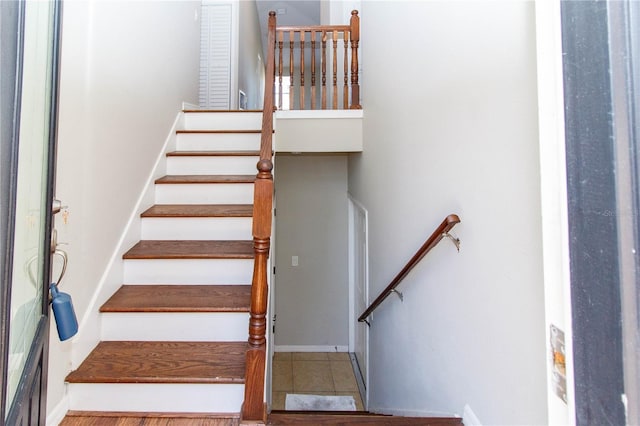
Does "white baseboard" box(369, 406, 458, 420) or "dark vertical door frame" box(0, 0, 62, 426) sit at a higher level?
"dark vertical door frame" box(0, 0, 62, 426)

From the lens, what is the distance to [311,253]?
4.37m

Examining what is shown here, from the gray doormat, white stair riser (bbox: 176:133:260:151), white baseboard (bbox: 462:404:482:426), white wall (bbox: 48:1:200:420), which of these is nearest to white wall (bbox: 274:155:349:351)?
the gray doormat

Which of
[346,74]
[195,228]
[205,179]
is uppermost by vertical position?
[346,74]

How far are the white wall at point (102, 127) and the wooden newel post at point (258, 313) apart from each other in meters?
0.76

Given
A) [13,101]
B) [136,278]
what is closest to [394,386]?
[136,278]

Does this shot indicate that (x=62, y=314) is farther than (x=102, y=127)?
No

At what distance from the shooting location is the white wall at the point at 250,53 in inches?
203

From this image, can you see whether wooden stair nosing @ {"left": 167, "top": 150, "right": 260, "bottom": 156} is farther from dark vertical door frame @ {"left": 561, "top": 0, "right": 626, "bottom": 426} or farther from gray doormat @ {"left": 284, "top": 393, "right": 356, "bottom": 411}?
gray doormat @ {"left": 284, "top": 393, "right": 356, "bottom": 411}

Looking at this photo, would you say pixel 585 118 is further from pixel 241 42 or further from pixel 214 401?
pixel 241 42

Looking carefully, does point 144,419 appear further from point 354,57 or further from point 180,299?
point 354,57

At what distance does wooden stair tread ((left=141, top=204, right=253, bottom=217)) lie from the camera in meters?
2.16

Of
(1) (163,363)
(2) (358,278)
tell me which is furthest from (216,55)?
(1) (163,363)

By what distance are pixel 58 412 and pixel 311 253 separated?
3.21 meters

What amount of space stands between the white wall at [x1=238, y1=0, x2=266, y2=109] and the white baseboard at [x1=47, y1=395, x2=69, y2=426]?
15.3 ft
